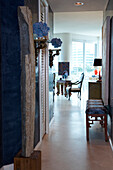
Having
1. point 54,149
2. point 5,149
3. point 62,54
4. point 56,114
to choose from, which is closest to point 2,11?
point 5,149

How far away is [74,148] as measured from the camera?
3.92 metres

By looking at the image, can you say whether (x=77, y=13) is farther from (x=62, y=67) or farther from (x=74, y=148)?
(x=74, y=148)

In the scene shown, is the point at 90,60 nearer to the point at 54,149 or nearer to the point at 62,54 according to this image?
the point at 62,54

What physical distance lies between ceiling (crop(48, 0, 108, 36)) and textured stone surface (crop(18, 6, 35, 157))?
2.41 m

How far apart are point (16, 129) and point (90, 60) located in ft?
33.6

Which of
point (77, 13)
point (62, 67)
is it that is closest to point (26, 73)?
point (77, 13)

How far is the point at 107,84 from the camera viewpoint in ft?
14.5

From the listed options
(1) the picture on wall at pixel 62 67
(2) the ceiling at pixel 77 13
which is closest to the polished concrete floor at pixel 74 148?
(2) the ceiling at pixel 77 13

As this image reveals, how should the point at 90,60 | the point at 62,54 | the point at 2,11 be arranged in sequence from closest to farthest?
the point at 2,11 < the point at 62,54 < the point at 90,60

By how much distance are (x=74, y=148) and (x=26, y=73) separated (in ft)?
6.13

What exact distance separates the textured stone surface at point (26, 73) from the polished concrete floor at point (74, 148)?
0.77 m

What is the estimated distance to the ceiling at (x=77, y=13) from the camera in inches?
194

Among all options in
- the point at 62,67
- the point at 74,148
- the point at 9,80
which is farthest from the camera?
the point at 62,67

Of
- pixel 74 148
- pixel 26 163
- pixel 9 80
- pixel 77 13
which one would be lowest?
pixel 74 148
